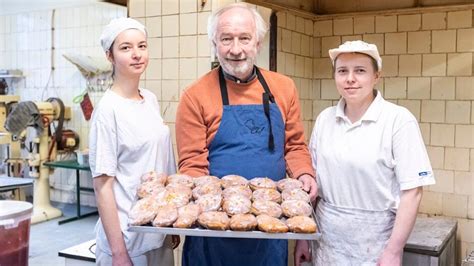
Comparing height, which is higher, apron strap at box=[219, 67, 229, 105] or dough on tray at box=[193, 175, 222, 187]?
apron strap at box=[219, 67, 229, 105]

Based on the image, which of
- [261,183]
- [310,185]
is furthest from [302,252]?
[261,183]

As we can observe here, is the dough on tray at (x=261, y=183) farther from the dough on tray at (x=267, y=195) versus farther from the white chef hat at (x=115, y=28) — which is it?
the white chef hat at (x=115, y=28)

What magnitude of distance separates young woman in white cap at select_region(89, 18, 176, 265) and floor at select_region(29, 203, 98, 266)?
108 inches

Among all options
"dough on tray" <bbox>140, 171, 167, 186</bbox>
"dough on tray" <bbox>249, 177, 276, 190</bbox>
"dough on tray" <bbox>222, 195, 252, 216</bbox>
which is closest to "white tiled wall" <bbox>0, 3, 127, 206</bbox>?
"dough on tray" <bbox>140, 171, 167, 186</bbox>

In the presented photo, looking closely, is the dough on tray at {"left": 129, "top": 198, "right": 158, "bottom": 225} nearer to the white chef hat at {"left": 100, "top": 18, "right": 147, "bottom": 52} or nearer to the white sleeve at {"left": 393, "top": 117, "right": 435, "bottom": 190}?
the white chef hat at {"left": 100, "top": 18, "right": 147, "bottom": 52}

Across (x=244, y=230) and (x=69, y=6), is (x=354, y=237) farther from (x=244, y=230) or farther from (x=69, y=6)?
(x=69, y=6)

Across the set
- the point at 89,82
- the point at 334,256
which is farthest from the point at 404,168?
the point at 89,82

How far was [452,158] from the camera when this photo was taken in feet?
10.3

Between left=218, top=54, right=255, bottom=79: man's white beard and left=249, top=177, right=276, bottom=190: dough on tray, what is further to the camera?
left=218, top=54, right=255, bottom=79: man's white beard

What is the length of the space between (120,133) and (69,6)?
15.6 ft

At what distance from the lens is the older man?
1.89 metres

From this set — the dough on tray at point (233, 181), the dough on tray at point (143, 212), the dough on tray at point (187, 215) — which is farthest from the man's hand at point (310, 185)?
the dough on tray at point (143, 212)

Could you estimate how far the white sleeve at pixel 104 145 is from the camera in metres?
1.72

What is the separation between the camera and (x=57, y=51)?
607 centimetres
